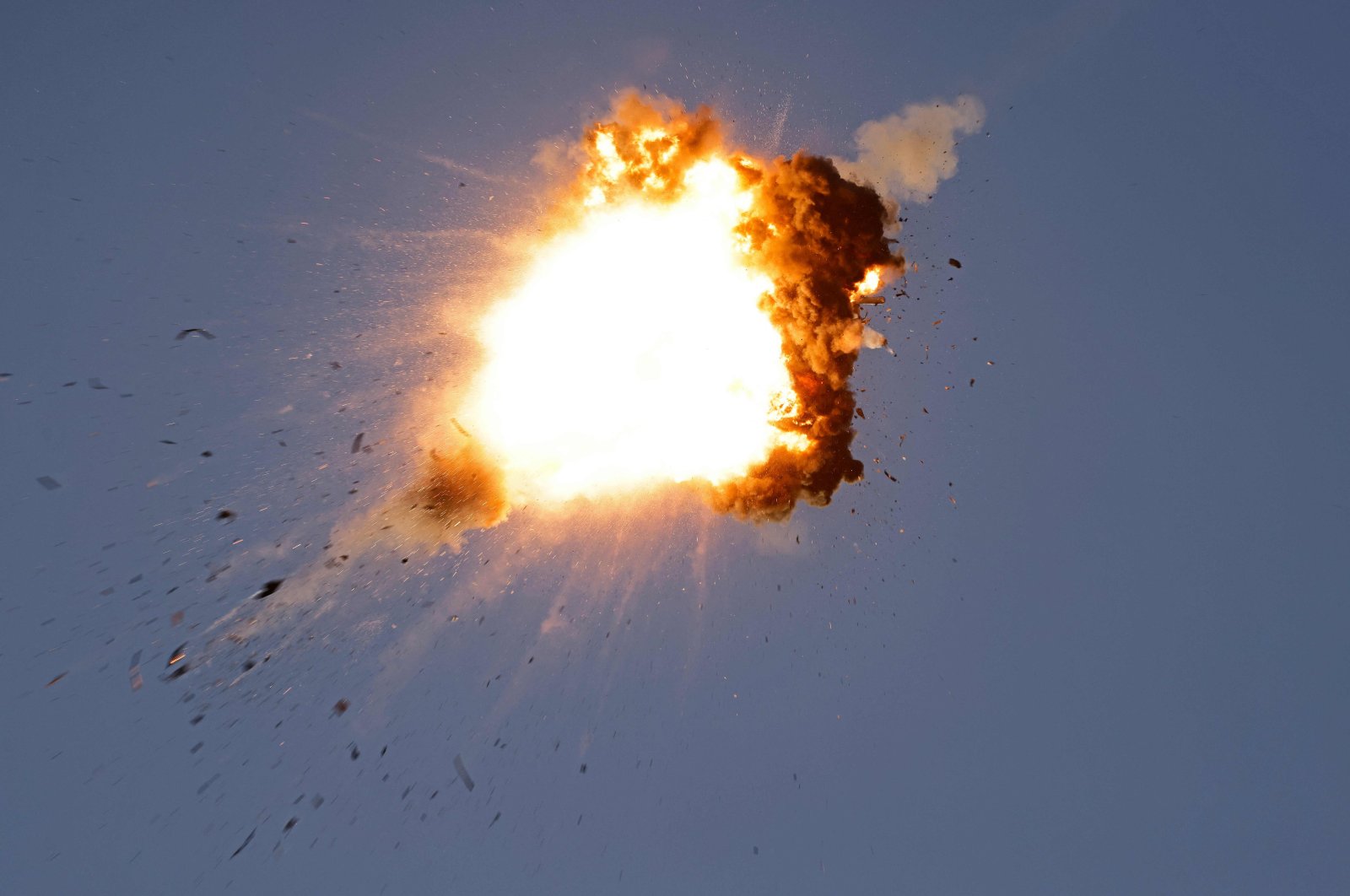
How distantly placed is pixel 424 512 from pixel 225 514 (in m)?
5.85

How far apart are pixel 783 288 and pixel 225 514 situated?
1741cm

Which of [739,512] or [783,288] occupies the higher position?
[783,288]

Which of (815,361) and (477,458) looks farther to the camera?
(477,458)

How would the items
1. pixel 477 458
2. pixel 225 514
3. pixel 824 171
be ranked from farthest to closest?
pixel 477 458 → pixel 824 171 → pixel 225 514

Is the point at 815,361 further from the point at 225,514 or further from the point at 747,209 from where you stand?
the point at 225,514

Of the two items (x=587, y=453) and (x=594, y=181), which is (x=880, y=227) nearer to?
(x=594, y=181)

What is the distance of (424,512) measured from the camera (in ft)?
84.0

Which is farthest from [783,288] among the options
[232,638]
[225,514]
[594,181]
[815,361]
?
[232,638]

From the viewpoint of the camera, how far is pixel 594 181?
978 inches

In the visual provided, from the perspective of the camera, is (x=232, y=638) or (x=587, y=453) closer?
(x=232, y=638)

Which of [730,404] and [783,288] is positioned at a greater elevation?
[783,288]

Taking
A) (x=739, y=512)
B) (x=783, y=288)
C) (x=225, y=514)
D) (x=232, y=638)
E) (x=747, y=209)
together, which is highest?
(x=747, y=209)

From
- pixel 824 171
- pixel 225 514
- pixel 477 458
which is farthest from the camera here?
pixel 477 458

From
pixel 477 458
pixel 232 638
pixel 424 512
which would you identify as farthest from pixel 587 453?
pixel 232 638
